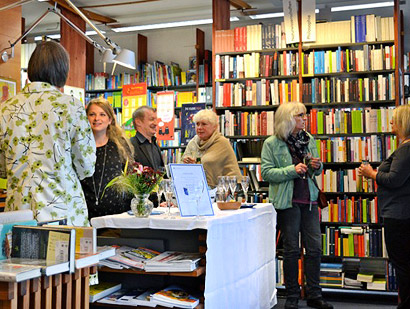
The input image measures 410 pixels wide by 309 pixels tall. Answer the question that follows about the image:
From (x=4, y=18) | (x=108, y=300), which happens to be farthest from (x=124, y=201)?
(x=4, y=18)

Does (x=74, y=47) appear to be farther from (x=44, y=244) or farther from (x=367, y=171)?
(x=44, y=244)

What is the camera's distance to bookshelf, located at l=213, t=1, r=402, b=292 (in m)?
5.63

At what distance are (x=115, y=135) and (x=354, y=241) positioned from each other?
3.03m

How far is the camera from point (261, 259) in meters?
3.96

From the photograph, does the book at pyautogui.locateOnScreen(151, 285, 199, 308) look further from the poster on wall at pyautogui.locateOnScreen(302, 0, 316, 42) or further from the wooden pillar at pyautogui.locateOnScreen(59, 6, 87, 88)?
the wooden pillar at pyautogui.locateOnScreen(59, 6, 87, 88)

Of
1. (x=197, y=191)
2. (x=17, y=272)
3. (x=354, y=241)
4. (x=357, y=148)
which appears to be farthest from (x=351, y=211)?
(x=17, y=272)

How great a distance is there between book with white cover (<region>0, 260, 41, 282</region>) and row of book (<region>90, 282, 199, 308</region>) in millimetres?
1165

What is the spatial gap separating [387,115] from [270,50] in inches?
→ 57.2

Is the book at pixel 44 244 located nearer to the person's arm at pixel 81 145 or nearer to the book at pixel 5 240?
the book at pixel 5 240

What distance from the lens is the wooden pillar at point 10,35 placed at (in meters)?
5.48

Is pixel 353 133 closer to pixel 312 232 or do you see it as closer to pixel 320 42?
pixel 320 42

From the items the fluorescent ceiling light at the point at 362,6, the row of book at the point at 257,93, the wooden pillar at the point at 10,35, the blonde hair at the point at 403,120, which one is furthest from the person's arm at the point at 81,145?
the fluorescent ceiling light at the point at 362,6

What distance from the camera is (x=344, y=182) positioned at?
567 centimetres

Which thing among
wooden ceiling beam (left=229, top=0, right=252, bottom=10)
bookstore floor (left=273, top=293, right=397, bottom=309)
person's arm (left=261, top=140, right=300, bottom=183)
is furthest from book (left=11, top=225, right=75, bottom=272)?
wooden ceiling beam (left=229, top=0, right=252, bottom=10)
